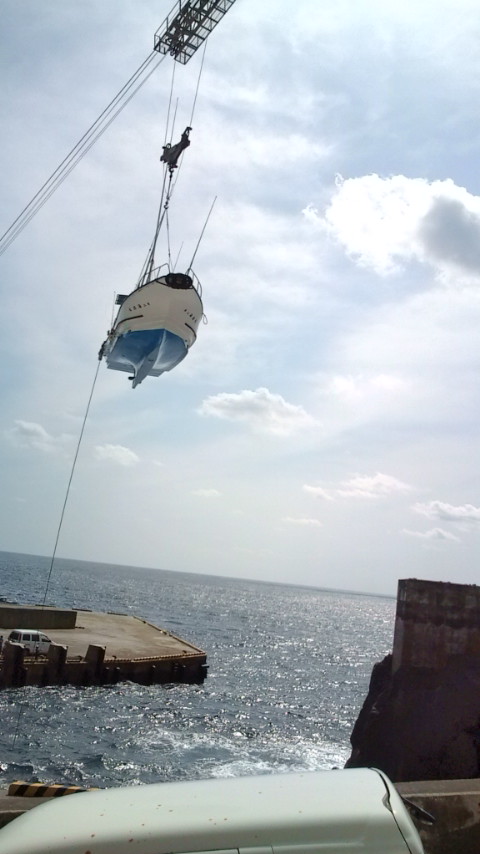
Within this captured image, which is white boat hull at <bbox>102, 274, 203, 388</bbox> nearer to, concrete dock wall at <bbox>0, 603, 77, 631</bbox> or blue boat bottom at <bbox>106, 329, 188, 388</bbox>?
blue boat bottom at <bbox>106, 329, 188, 388</bbox>

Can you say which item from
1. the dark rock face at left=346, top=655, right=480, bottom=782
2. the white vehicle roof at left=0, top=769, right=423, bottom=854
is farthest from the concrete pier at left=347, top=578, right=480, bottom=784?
the white vehicle roof at left=0, top=769, right=423, bottom=854

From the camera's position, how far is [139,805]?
131 inches

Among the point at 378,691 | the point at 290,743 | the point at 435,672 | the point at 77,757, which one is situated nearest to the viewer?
the point at 435,672

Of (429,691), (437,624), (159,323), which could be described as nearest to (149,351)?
(159,323)

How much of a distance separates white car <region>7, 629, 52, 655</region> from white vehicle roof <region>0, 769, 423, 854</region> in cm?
3318

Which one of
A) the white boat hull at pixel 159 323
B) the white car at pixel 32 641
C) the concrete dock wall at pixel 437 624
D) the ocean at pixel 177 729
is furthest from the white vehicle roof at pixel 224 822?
the white car at pixel 32 641

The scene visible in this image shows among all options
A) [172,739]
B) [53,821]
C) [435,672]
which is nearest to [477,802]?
[53,821]

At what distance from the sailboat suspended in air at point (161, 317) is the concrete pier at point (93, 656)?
62.2ft

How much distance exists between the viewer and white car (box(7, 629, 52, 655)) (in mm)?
33312

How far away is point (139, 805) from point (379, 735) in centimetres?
1464

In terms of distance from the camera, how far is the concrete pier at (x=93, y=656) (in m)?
31.3

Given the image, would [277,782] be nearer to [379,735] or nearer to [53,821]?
[53,821]

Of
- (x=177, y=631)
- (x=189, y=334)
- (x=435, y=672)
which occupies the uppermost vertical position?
(x=189, y=334)

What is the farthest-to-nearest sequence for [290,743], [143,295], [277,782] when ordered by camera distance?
[290,743] < [143,295] < [277,782]
